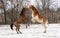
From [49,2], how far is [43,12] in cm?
68

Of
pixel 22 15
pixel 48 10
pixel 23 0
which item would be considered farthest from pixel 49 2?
pixel 22 15

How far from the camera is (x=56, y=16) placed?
11.6m

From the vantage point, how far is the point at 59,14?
1160 cm

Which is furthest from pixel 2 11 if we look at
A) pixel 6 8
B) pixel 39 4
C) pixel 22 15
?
pixel 22 15

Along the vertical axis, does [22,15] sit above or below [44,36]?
above

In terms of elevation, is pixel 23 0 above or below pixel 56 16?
above

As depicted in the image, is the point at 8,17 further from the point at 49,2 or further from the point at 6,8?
the point at 49,2

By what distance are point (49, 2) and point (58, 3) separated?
478 millimetres

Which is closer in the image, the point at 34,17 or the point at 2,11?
the point at 34,17

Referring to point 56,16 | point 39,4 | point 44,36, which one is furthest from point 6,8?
point 44,36

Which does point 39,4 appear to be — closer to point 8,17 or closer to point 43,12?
point 43,12

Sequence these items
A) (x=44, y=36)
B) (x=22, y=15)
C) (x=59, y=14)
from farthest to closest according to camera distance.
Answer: (x=59, y=14) < (x=22, y=15) < (x=44, y=36)

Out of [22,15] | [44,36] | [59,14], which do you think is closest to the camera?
[44,36]

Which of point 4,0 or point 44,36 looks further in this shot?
point 4,0
